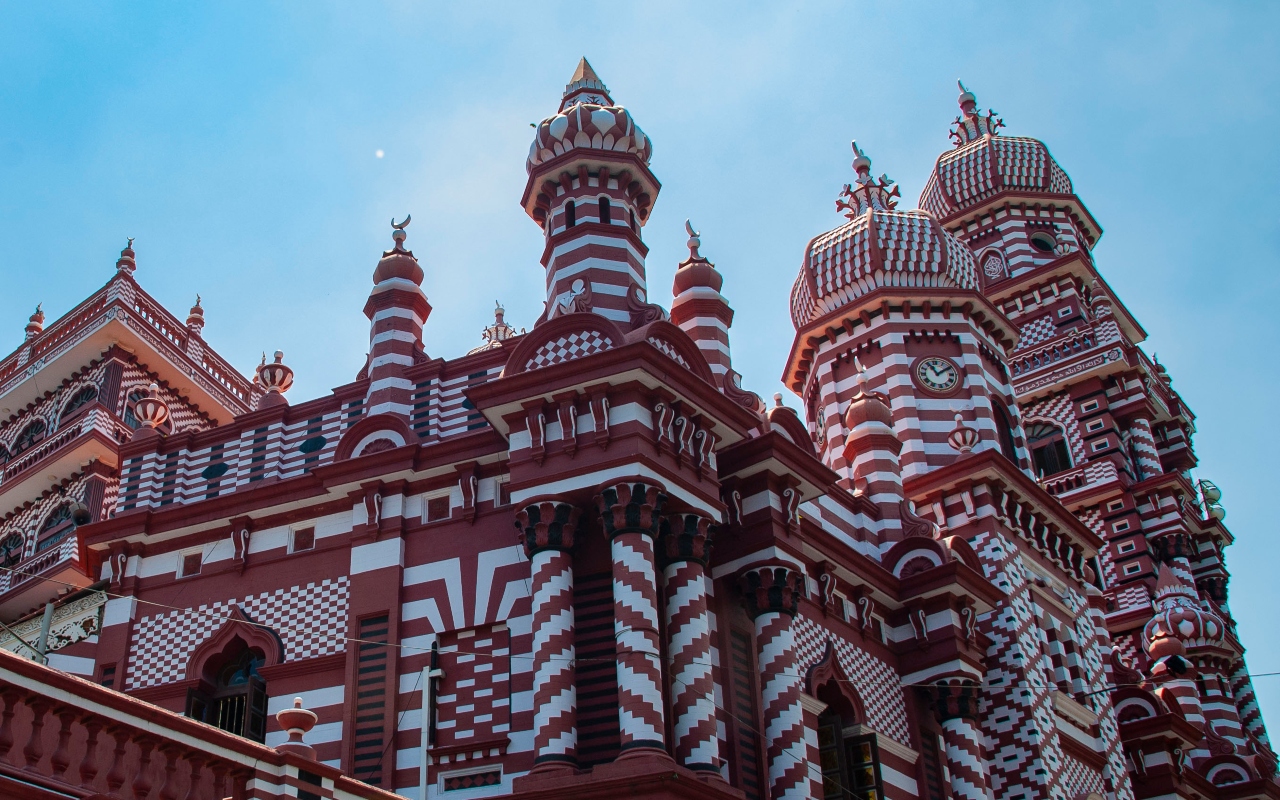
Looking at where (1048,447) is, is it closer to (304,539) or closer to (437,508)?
(437,508)

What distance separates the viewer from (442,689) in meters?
16.2

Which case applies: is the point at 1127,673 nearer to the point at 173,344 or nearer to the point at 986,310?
the point at 986,310

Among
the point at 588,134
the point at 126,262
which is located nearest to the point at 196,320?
the point at 126,262

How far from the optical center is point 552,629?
48.7 feet

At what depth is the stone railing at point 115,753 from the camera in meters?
8.62

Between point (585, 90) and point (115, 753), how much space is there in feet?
45.2

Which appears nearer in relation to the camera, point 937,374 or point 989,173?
point 937,374

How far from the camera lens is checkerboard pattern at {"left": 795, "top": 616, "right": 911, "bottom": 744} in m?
18.5

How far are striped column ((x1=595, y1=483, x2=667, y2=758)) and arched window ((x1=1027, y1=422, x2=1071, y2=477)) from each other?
23.7 metres

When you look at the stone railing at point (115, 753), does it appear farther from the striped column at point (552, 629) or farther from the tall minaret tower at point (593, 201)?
the tall minaret tower at point (593, 201)

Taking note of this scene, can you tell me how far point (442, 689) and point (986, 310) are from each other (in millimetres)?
15571

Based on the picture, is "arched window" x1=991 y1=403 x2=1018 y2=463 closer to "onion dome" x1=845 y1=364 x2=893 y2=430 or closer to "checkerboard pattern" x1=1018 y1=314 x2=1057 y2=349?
"onion dome" x1=845 y1=364 x2=893 y2=430

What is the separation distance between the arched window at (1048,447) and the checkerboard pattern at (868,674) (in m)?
18.3

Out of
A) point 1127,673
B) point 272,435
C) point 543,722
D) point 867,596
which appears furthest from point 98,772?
point 1127,673
